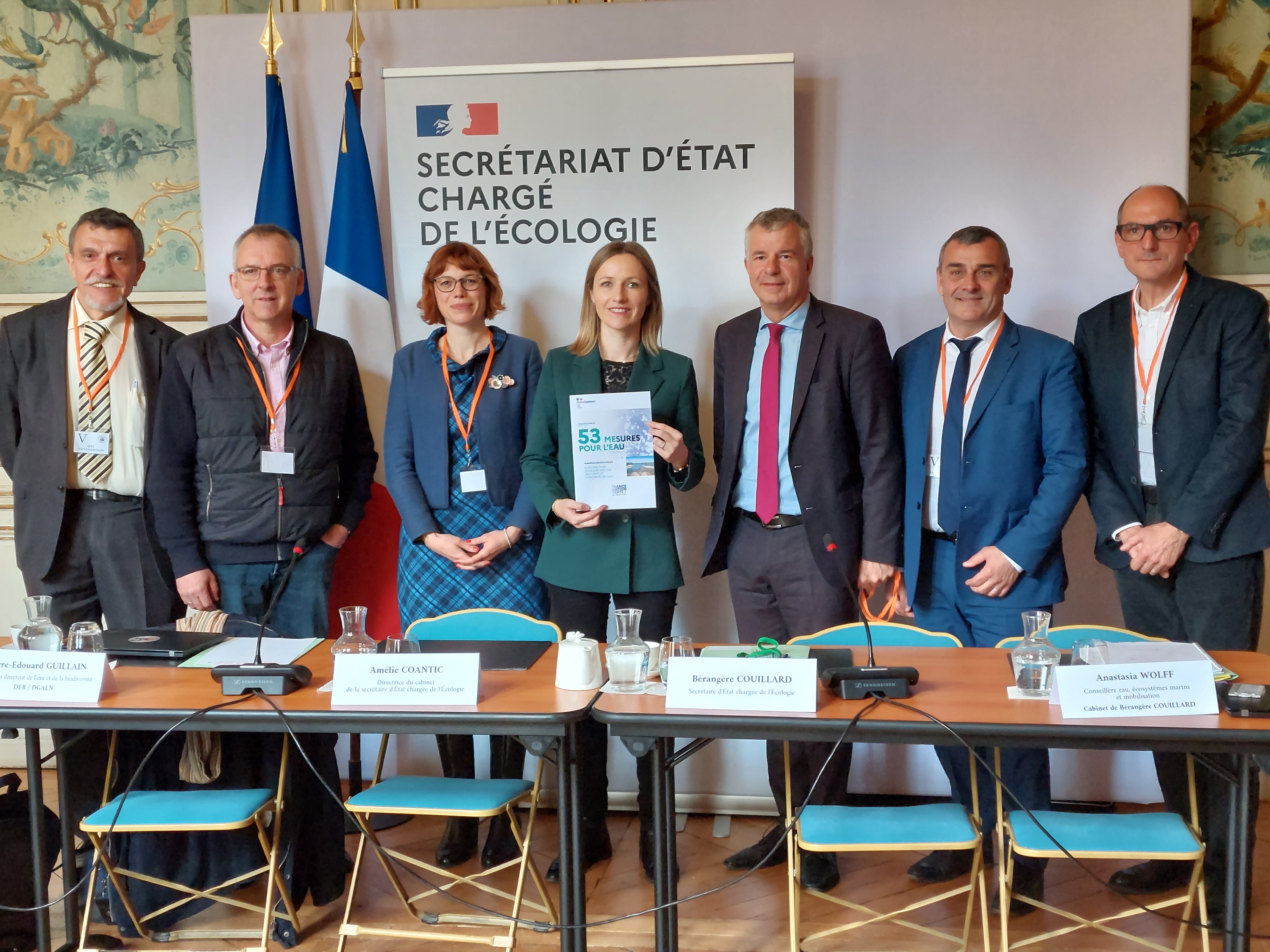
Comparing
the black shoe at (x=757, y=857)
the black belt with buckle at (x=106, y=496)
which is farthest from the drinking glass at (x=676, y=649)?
the black belt with buckle at (x=106, y=496)

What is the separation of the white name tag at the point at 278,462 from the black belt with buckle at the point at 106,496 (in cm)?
54

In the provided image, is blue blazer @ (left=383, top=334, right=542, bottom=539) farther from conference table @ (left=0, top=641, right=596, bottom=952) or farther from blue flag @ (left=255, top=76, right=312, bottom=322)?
conference table @ (left=0, top=641, right=596, bottom=952)

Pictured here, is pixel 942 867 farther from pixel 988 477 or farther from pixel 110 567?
pixel 110 567

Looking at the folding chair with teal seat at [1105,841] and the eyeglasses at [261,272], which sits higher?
the eyeglasses at [261,272]

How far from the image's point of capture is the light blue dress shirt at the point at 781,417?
329 cm

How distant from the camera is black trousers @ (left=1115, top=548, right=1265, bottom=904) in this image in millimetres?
3008

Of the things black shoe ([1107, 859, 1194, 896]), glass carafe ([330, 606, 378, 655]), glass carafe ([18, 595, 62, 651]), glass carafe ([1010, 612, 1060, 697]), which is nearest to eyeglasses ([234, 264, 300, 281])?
glass carafe ([18, 595, 62, 651])

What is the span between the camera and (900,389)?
134 inches

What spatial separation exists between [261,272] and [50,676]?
1.49 meters

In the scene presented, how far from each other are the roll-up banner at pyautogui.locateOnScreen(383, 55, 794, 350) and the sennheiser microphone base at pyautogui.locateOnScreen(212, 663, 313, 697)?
1907 mm

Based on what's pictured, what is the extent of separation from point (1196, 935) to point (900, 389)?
172 cm

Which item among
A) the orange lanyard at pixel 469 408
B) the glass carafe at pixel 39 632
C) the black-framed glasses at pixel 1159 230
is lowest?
the glass carafe at pixel 39 632

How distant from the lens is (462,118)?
3.96 meters

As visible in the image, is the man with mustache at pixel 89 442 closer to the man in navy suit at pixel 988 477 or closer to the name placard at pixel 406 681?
the name placard at pixel 406 681
